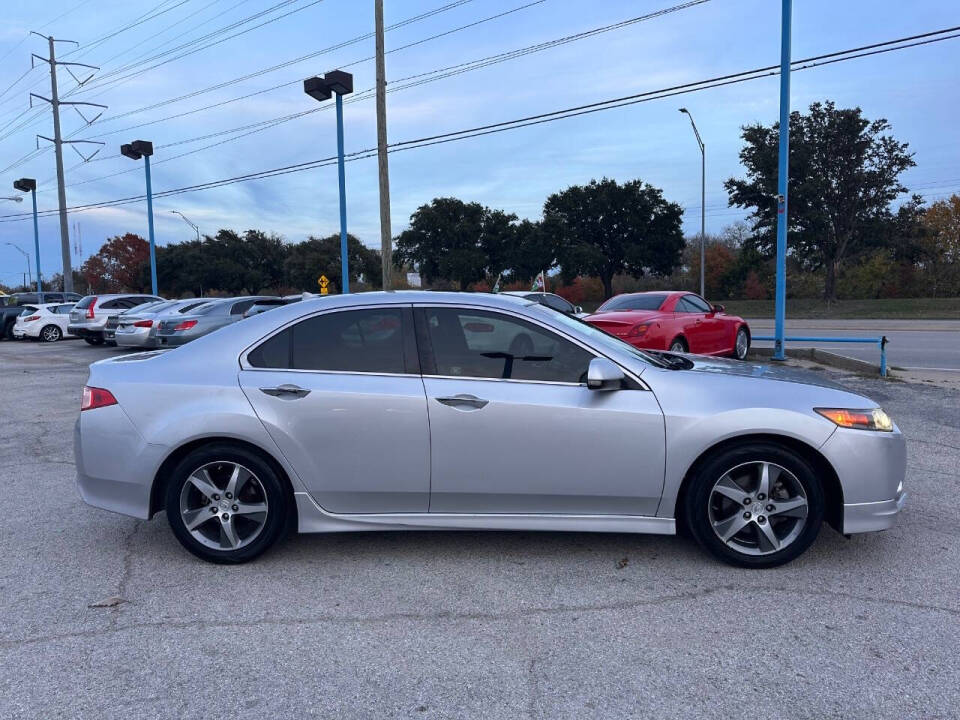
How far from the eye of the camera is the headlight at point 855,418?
12.9ft

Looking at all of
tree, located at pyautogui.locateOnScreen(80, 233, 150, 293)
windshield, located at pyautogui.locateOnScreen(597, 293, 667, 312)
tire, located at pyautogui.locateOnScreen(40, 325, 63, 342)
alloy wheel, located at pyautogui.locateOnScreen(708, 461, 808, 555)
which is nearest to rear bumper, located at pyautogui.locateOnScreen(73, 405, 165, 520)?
alloy wheel, located at pyautogui.locateOnScreen(708, 461, 808, 555)

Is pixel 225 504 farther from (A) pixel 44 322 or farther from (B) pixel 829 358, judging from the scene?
(A) pixel 44 322

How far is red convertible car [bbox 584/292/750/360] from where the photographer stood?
1116 cm

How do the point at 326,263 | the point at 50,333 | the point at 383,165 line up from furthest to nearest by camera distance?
the point at 326,263 < the point at 50,333 < the point at 383,165

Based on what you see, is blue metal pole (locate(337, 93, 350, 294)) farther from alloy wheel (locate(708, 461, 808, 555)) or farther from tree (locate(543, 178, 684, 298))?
tree (locate(543, 178, 684, 298))

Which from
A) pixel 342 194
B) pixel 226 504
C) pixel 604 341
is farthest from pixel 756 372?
pixel 342 194

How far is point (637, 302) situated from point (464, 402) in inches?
354

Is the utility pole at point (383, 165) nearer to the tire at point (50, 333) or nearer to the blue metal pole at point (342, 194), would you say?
the blue metal pole at point (342, 194)

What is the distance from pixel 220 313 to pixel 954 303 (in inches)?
1413

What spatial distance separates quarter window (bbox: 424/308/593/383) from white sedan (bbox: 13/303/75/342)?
2663cm

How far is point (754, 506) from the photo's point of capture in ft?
13.0

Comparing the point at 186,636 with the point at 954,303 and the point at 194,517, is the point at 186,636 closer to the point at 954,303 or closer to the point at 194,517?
the point at 194,517

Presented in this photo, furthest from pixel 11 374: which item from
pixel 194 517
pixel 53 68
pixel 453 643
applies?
pixel 53 68

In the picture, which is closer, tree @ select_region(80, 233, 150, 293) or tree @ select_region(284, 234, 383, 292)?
tree @ select_region(284, 234, 383, 292)
